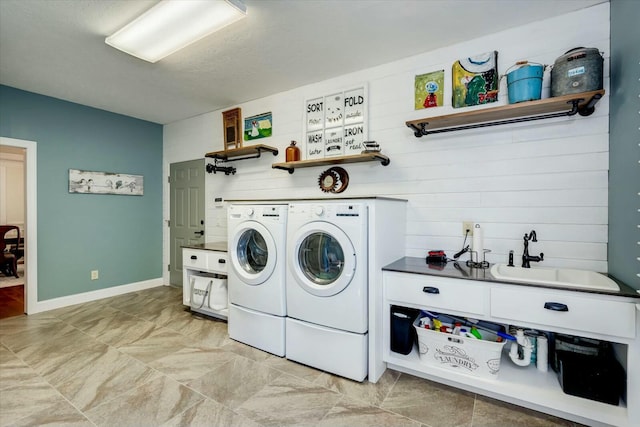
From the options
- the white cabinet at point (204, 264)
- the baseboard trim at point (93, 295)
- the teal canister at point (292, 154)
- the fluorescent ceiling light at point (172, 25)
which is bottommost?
the baseboard trim at point (93, 295)

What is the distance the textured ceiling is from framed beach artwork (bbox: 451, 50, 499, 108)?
0.63 ft

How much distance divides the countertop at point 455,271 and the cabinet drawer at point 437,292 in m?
0.04

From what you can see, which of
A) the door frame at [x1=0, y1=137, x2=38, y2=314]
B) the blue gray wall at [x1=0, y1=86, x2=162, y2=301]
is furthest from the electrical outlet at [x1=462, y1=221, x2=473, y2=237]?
the door frame at [x1=0, y1=137, x2=38, y2=314]

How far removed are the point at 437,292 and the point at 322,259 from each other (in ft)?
2.86

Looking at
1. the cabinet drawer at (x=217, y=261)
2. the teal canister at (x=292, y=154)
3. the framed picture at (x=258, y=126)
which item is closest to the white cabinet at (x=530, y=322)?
the teal canister at (x=292, y=154)

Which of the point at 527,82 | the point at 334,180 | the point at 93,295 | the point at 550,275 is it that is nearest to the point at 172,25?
the point at 334,180

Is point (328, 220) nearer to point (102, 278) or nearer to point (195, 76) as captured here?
point (195, 76)

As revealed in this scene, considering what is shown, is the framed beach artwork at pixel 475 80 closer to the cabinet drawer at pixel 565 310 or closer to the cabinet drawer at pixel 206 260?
the cabinet drawer at pixel 565 310

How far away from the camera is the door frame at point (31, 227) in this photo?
338cm

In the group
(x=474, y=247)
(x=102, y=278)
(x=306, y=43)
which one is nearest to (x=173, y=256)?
(x=102, y=278)

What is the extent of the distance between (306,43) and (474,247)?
210cm

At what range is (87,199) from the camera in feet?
12.8

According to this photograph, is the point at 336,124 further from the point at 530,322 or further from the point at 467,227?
the point at 530,322

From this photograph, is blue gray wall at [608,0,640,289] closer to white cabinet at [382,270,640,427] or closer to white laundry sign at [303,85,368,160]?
white cabinet at [382,270,640,427]
